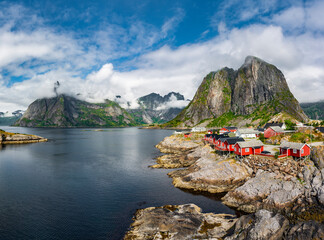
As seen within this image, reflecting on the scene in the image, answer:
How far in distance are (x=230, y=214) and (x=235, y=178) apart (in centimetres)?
1637

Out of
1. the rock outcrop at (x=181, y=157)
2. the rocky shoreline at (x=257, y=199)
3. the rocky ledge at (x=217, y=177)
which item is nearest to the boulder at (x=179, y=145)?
the rock outcrop at (x=181, y=157)

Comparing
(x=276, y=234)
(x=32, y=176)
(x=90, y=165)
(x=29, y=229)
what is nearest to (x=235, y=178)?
(x=276, y=234)

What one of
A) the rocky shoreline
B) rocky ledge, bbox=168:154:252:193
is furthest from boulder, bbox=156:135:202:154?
rocky ledge, bbox=168:154:252:193

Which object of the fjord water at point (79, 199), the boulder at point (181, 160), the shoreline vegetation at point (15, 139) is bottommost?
the fjord water at point (79, 199)

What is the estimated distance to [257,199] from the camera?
40875 mm

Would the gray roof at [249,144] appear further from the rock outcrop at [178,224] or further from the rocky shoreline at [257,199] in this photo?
the rock outcrop at [178,224]

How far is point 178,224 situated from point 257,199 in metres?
19.0

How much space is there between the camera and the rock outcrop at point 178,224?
30.0 metres

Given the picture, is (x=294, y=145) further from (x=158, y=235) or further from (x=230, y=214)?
(x=158, y=235)

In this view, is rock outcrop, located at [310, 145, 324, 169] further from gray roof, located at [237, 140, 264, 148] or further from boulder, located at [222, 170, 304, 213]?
gray roof, located at [237, 140, 264, 148]

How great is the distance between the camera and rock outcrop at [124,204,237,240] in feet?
98.4

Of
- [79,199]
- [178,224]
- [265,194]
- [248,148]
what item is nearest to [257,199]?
[265,194]

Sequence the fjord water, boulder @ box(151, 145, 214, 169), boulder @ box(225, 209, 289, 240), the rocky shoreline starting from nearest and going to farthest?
1. boulder @ box(225, 209, 289, 240)
2. the rocky shoreline
3. the fjord water
4. boulder @ box(151, 145, 214, 169)

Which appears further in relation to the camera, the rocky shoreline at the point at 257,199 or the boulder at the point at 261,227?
the rocky shoreline at the point at 257,199
